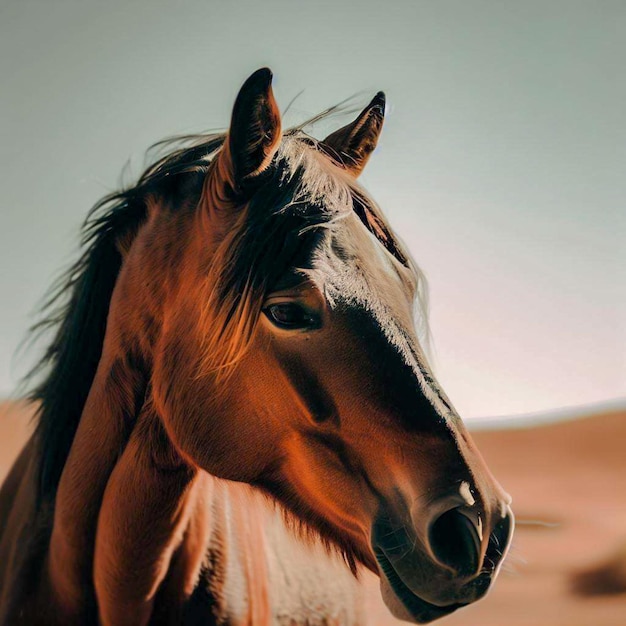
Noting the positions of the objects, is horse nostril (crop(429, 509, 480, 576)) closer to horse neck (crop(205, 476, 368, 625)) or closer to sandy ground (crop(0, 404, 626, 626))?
sandy ground (crop(0, 404, 626, 626))

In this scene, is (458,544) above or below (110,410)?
below

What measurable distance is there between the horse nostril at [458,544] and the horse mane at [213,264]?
56cm

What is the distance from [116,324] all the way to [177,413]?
0.33 meters

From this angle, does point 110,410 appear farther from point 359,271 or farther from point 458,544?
point 458,544

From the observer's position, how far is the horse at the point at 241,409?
3.98ft

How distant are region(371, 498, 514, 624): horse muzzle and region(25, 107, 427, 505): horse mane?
0.53 meters

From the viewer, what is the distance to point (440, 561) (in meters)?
1.12

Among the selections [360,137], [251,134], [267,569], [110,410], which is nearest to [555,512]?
[267,569]

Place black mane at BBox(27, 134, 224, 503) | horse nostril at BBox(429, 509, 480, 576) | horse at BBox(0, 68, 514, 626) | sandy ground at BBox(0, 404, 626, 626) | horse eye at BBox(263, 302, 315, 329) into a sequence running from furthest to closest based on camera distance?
sandy ground at BBox(0, 404, 626, 626) < black mane at BBox(27, 134, 224, 503) < horse eye at BBox(263, 302, 315, 329) < horse at BBox(0, 68, 514, 626) < horse nostril at BBox(429, 509, 480, 576)

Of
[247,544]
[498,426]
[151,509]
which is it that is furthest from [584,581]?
[498,426]

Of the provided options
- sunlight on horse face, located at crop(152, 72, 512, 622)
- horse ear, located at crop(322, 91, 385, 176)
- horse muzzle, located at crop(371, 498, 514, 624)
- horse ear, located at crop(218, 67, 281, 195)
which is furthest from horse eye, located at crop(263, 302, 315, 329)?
horse ear, located at crop(322, 91, 385, 176)

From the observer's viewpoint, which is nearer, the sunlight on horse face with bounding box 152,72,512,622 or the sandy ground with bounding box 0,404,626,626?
the sunlight on horse face with bounding box 152,72,512,622

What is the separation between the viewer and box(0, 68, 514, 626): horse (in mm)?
1213

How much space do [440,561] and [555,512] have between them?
44.8 feet
